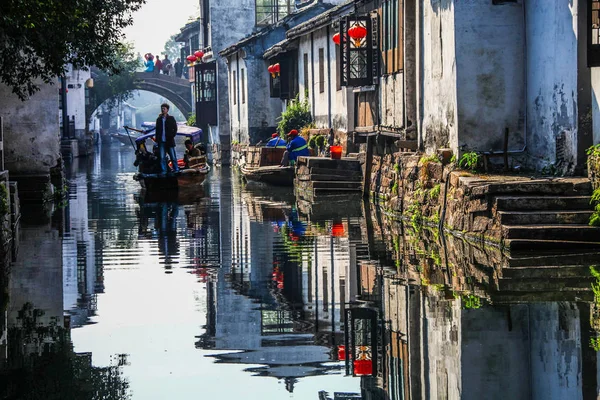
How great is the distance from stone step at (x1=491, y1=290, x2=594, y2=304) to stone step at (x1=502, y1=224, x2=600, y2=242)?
12.7 ft

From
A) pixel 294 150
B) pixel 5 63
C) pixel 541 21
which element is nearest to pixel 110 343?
pixel 5 63

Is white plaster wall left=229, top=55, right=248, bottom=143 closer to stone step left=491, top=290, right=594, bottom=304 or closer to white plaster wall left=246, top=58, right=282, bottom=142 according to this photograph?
white plaster wall left=246, top=58, right=282, bottom=142

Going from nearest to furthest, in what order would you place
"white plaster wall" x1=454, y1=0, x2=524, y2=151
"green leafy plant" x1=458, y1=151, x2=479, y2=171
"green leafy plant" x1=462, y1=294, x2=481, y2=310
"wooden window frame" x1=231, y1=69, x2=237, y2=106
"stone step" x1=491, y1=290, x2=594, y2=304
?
"green leafy plant" x1=462, y1=294, x2=481, y2=310
"stone step" x1=491, y1=290, x2=594, y2=304
"green leafy plant" x1=458, y1=151, x2=479, y2=171
"white plaster wall" x1=454, y1=0, x2=524, y2=151
"wooden window frame" x1=231, y1=69, x2=237, y2=106

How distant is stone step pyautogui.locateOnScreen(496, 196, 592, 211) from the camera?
16562 mm

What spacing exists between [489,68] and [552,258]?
21.9 ft

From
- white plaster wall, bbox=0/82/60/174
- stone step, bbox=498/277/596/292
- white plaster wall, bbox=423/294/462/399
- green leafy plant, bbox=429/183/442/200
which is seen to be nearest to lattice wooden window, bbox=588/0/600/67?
green leafy plant, bbox=429/183/442/200

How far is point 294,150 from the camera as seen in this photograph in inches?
1332

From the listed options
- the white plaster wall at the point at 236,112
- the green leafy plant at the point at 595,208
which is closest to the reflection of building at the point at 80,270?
the green leafy plant at the point at 595,208

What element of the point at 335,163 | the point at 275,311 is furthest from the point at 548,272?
the point at 335,163

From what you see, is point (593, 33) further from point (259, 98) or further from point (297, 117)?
point (259, 98)

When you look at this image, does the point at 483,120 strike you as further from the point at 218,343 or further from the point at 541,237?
the point at 218,343

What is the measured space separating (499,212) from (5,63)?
7688mm

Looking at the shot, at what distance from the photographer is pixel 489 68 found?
20812 millimetres

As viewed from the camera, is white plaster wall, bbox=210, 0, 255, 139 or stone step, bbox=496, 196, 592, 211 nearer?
stone step, bbox=496, 196, 592, 211
